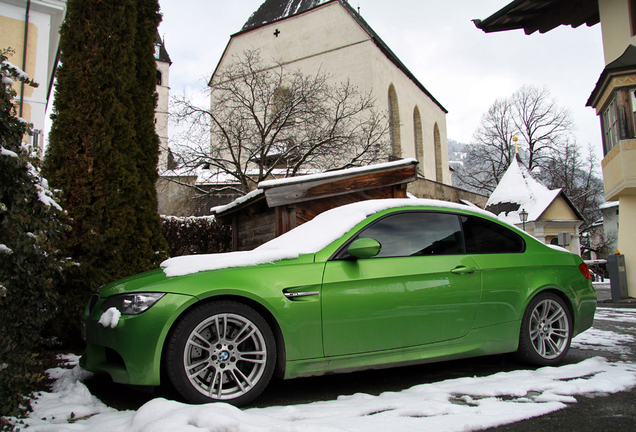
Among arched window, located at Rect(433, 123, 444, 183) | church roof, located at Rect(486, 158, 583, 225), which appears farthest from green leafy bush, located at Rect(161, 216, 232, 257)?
arched window, located at Rect(433, 123, 444, 183)

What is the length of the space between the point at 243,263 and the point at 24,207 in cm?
143

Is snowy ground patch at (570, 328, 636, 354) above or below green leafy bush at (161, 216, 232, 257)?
below

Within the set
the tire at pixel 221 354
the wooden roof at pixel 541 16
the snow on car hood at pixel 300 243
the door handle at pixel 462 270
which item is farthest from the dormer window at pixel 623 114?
the tire at pixel 221 354

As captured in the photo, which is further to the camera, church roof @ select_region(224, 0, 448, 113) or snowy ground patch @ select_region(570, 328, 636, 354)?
church roof @ select_region(224, 0, 448, 113)

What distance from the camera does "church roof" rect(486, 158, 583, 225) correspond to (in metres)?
28.9

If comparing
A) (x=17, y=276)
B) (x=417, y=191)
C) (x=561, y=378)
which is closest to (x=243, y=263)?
(x=17, y=276)

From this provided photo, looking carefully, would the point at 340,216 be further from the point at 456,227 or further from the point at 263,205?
the point at 263,205

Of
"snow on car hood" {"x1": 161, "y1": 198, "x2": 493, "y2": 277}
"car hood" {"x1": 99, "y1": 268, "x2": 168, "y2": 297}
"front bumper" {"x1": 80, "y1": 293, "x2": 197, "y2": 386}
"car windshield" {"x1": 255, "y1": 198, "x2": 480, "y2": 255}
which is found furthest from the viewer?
"car windshield" {"x1": 255, "y1": 198, "x2": 480, "y2": 255}

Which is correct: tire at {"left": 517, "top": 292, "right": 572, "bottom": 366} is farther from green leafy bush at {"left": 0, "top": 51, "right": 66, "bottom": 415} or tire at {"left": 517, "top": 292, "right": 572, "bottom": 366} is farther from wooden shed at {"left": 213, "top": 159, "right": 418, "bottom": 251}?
wooden shed at {"left": 213, "top": 159, "right": 418, "bottom": 251}

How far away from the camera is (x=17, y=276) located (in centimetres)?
287

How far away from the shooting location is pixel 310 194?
780 centimetres

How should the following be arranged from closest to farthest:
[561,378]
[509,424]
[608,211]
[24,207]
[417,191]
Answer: [509,424] < [24,207] < [561,378] < [417,191] < [608,211]

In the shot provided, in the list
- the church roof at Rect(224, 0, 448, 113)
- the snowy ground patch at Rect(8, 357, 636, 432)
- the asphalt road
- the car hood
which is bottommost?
the asphalt road

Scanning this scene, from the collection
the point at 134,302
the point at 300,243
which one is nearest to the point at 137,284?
the point at 134,302
